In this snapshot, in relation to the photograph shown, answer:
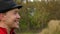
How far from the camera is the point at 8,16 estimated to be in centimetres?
168

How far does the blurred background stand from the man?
9.31 metres

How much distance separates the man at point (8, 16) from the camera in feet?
5.35

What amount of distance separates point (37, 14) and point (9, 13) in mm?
9950

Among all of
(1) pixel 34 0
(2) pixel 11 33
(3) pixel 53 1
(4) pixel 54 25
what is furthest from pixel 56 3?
(2) pixel 11 33

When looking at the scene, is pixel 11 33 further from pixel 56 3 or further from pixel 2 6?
pixel 56 3

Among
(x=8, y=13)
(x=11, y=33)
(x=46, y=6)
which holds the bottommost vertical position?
(x=46, y=6)

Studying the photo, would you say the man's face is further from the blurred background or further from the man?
the blurred background

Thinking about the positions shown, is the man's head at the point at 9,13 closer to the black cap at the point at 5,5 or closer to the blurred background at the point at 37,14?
the black cap at the point at 5,5

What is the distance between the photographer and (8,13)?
1.67 meters

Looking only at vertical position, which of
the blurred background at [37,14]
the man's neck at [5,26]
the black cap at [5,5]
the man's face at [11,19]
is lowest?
the blurred background at [37,14]

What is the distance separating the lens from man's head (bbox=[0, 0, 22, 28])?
1632mm

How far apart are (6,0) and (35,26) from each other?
10.1 meters

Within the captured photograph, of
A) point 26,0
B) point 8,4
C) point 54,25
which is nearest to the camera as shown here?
point 8,4

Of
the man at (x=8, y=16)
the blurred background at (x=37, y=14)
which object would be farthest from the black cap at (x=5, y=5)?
the blurred background at (x=37, y=14)
